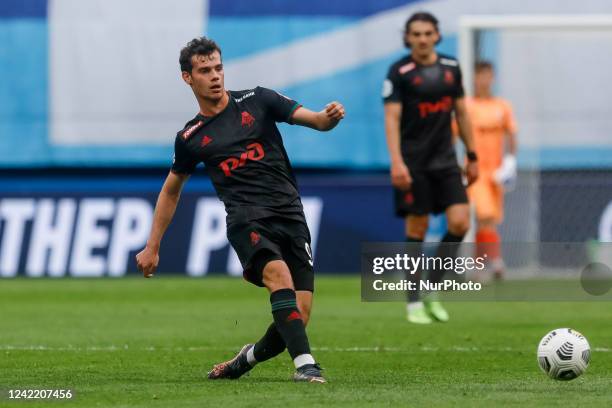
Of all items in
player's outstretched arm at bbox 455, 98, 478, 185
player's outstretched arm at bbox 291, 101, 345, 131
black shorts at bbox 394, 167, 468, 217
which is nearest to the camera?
player's outstretched arm at bbox 291, 101, 345, 131

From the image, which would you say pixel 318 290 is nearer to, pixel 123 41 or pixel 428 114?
pixel 428 114

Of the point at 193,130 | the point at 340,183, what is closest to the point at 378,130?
the point at 340,183

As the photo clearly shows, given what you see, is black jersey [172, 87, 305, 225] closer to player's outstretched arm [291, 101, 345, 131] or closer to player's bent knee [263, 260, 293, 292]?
Result: player's outstretched arm [291, 101, 345, 131]

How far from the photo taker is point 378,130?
63.1 ft

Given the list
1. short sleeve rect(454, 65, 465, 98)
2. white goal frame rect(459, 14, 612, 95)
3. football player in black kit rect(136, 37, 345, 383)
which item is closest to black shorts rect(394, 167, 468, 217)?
short sleeve rect(454, 65, 465, 98)

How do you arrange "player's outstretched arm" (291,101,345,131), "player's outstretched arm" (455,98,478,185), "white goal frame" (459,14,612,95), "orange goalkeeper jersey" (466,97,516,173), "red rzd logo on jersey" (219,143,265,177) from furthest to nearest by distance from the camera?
"white goal frame" (459,14,612,95) → "orange goalkeeper jersey" (466,97,516,173) → "player's outstretched arm" (455,98,478,185) → "red rzd logo on jersey" (219,143,265,177) → "player's outstretched arm" (291,101,345,131)

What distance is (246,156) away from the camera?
7535 millimetres

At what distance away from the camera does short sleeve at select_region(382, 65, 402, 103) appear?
11.1 metres

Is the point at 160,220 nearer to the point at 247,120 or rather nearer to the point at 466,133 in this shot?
the point at 247,120

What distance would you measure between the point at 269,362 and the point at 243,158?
1.58 metres

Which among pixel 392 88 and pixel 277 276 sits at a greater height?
pixel 392 88

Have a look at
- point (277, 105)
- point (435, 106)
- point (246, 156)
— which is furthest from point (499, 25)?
point (246, 156)

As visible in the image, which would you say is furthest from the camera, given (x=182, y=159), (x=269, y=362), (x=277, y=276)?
(x=269, y=362)

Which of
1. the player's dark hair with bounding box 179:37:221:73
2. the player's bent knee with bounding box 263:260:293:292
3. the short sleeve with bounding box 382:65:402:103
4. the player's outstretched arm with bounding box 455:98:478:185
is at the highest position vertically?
the player's dark hair with bounding box 179:37:221:73
